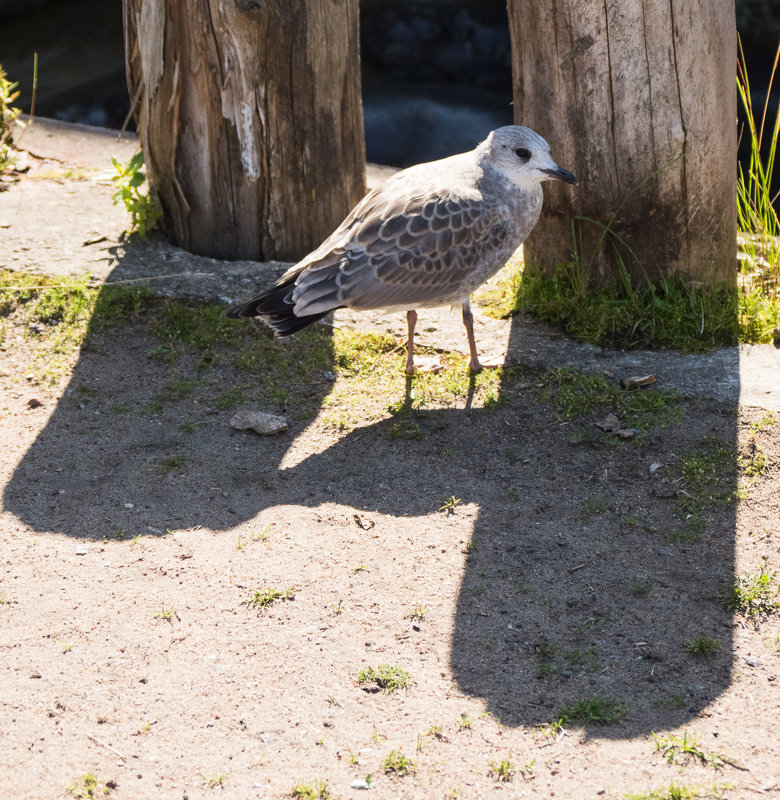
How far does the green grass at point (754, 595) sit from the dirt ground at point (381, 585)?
0.12 ft

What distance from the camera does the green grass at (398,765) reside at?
2.81 metres

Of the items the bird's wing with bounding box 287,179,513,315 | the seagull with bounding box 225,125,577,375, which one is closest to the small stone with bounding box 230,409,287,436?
the seagull with bounding box 225,125,577,375

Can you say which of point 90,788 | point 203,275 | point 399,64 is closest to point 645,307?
point 203,275

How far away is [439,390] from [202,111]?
209cm

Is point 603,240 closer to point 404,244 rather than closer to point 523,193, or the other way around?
point 523,193

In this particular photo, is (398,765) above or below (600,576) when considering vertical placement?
below

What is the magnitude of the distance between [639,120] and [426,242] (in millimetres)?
1260

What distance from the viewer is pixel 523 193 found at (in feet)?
15.4

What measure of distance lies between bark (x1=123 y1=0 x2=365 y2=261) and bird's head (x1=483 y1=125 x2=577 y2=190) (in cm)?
113

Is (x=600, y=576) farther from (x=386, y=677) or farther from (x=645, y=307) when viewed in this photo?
(x=645, y=307)

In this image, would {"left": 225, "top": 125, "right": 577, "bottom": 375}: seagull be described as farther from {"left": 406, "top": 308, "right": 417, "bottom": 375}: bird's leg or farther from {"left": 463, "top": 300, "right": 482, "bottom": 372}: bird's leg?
{"left": 406, "top": 308, "right": 417, "bottom": 375}: bird's leg

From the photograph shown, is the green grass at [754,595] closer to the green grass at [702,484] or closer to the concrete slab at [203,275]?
the green grass at [702,484]

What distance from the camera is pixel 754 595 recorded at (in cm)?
341

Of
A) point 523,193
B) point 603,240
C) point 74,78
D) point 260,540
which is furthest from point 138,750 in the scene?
point 74,78
